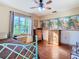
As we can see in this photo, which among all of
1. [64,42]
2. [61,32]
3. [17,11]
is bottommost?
[64,42]

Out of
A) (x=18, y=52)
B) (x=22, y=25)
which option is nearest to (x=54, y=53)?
(x=18, y=52)

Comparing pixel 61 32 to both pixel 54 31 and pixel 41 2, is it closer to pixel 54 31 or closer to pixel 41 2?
pixel 54 31

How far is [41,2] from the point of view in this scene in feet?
12.2

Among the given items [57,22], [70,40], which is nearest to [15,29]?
[57,22]

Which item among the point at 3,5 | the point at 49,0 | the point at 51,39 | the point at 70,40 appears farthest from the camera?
the point at 51,39

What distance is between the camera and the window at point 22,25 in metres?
5.49

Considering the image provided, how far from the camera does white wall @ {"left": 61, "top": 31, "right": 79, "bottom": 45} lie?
18.3 feet

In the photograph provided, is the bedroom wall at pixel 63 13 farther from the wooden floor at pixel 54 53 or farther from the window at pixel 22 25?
the wooden floor at pixel 54 53

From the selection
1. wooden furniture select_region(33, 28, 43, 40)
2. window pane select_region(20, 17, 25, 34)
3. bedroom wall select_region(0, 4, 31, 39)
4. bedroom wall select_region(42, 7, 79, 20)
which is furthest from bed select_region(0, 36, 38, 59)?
wooden furniture select_region(33, 28, 43, 40)

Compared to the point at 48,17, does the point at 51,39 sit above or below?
below

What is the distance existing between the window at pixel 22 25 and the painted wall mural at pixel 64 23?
1.41 meters

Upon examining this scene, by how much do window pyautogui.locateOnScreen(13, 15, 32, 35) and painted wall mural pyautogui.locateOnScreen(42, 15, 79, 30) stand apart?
141 centimetres

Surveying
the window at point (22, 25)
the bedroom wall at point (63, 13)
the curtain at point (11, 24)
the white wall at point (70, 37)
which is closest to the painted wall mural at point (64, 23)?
the bedroom wall at point (63, 13)

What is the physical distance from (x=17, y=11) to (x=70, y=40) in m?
4.02
